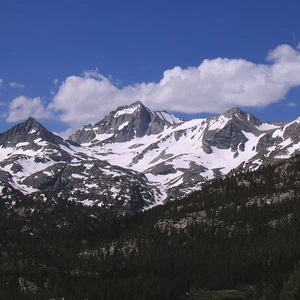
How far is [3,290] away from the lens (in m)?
197

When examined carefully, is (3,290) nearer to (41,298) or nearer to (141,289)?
(41,298)

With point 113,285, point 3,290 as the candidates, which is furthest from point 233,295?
point 3,290

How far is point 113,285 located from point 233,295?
42662mm

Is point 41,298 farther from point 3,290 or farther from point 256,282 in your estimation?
point 256,282

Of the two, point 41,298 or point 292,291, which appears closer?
point 292,291

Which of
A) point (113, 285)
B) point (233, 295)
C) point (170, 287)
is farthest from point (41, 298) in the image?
point (233, 295)

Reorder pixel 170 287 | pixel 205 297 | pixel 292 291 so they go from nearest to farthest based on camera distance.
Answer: pixel 292 291 → pixel 205 297 → pixel 170 287

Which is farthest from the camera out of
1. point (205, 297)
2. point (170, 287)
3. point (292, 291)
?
point (170, 287)

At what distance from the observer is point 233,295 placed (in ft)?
609

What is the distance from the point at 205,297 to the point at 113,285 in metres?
34.0

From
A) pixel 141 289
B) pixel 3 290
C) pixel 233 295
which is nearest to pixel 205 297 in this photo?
pixel 233 295

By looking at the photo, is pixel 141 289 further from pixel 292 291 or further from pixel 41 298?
pixel 292 291

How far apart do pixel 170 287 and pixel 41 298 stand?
148ft

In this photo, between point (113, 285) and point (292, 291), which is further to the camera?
point (113, 285)
